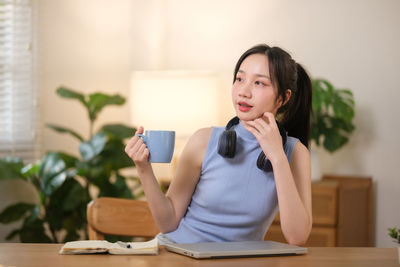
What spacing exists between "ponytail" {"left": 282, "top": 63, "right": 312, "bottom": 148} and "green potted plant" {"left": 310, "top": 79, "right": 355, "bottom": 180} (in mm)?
1387

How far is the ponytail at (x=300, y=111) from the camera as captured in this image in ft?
5.54

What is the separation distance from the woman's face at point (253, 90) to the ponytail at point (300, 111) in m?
0.17

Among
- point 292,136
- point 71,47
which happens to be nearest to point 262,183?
point 292,136

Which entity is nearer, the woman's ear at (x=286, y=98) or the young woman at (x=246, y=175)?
the young woman at (x=246, y=175)

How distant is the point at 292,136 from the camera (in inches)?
68.1

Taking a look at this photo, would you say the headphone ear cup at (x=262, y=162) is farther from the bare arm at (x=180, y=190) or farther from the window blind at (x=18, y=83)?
the window blind at (x=18, y=83)

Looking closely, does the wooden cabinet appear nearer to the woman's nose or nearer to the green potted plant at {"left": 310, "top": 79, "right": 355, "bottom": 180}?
the green potted plant at {"left": 310, "top": 79, "right": 355, "bottom": 180}

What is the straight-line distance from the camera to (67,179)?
3.15 meters

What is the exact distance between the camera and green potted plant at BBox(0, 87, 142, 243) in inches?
120

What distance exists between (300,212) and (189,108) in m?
1.88

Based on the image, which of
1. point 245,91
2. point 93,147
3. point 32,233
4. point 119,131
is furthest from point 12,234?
point 245,91

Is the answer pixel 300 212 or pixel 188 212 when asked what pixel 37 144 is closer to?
pixel 188 212

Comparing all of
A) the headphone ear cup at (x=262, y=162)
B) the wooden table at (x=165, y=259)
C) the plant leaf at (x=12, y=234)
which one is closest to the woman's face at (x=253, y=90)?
the headphone ear cup at (x=262, y=162)

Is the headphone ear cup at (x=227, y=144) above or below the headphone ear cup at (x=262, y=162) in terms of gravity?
above
